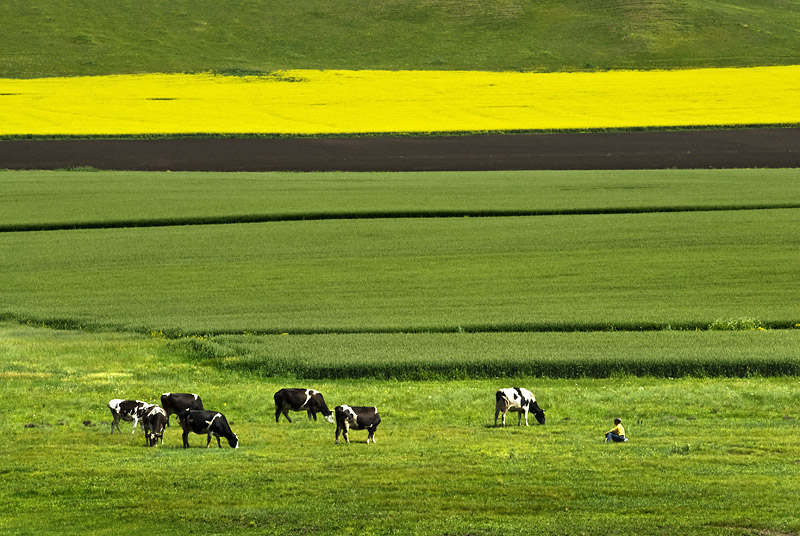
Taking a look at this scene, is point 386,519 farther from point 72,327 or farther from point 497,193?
point 497,193

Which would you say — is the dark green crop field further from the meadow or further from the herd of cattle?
the herd of cattle

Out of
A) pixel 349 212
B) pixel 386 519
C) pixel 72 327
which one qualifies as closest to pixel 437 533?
pixel 386 519

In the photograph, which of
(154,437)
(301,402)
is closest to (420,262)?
(301,402)

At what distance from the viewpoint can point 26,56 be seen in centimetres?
10475

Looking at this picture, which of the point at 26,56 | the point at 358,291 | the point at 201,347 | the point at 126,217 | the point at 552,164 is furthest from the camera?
the point at 26,56

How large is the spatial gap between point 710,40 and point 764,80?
24.1m

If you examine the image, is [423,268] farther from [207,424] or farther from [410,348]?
[207,424]

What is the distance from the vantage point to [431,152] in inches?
2429

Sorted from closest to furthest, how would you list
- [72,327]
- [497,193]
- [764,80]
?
[72,327] < [497,193] < [764,80]

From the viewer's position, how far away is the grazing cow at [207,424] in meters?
15.3

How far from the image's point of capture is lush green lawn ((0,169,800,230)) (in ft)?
146

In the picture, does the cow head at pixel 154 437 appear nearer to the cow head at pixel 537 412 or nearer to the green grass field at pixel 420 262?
the cow head at pixel 537 412

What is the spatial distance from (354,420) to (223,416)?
1844 mm

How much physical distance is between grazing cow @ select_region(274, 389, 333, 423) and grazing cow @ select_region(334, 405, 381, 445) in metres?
1.74
